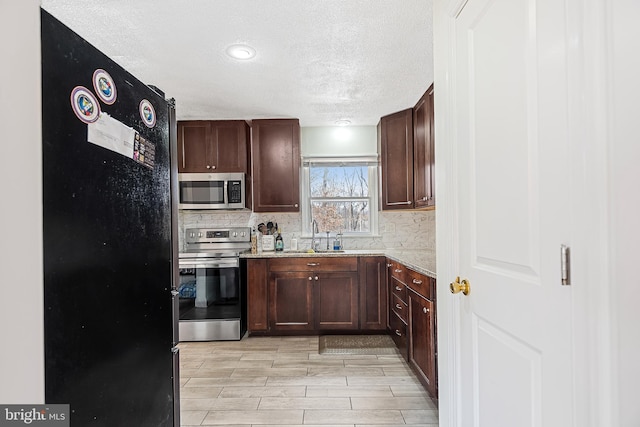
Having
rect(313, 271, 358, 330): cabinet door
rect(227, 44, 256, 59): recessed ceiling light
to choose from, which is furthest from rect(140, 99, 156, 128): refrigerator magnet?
rect(313, 271, 358, 330): cabinet door

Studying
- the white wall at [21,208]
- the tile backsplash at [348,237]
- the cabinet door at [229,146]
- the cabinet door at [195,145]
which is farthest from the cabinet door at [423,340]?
the cabinet door at [195,145]

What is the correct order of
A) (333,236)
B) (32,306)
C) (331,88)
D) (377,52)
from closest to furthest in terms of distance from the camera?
(32,306) → (377,52) → (331,88) → (333,236)

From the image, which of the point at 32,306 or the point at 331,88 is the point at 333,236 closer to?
the point at 331,88

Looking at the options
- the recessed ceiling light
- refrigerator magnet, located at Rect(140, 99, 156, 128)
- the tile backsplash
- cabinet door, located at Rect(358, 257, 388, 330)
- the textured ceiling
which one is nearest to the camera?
refrigerator magnet, located at Rect(140, 99, 156, 128)

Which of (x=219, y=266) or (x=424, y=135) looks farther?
(x=219, y=266)

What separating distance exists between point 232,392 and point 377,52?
2566 millimetres

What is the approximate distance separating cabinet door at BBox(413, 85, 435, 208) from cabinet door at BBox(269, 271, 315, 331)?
55.1 inches

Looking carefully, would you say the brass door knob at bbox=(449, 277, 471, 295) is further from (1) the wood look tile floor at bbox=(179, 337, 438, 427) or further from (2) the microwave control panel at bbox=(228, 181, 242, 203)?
(2) the microwave control panel at bbox=(228, 181, 242, 203)

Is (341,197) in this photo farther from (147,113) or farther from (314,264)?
(147,113)

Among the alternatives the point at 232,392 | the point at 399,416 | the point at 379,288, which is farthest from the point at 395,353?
the point at 232,392

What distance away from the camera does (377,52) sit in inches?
85.7

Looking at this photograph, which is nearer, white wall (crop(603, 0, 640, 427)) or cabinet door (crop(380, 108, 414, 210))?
white wall (crop(603, 0, 640, 427))

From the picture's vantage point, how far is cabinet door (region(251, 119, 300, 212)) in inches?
141

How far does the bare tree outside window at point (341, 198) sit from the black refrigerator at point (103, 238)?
2.65 m
